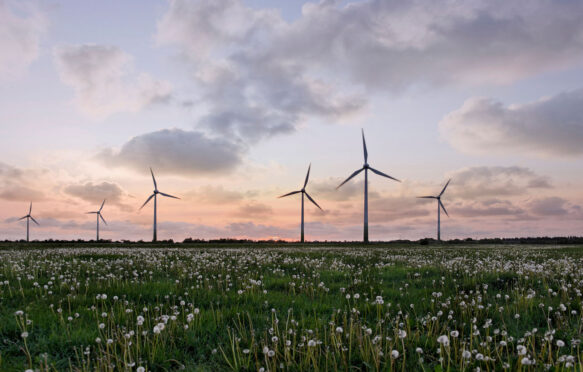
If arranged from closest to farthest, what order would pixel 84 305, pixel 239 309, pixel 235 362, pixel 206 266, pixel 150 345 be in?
pixel 235 362
pixel 150 345
pixel 239 309
pixel 84 305
pixel 206 266

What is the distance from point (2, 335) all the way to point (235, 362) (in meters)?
4.69

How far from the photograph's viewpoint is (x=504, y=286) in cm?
1159

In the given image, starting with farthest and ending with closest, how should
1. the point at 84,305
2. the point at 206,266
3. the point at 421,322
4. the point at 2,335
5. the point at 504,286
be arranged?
the point at 206,266
the point at 504,286
the point at 84,305
the point at 421,322
the point at 2,335

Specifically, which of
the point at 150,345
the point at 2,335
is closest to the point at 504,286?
the point at 150,345

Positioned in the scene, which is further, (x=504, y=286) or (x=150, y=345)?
(x=504, y=286)

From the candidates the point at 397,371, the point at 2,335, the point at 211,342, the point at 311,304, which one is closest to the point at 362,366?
the point at 397,371

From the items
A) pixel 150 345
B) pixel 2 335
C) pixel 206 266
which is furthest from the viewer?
pixel 206 266

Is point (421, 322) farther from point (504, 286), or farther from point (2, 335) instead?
point (2, 335)

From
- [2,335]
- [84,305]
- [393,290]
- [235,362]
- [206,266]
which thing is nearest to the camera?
[235,362]

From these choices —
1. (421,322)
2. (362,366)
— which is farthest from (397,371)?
(421,322)

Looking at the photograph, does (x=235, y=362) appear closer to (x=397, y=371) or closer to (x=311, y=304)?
(x=397, y=371)

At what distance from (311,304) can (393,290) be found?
9.77ft

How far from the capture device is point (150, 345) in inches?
237

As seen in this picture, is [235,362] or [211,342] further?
[211,342]
